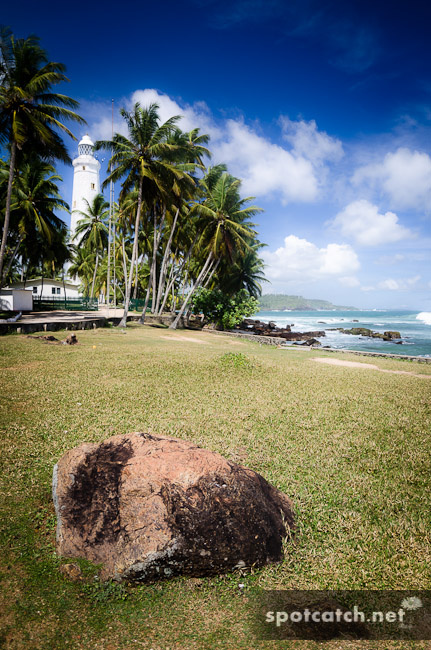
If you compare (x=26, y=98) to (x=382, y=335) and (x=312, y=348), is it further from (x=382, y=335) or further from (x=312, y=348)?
(x=382, y=335)

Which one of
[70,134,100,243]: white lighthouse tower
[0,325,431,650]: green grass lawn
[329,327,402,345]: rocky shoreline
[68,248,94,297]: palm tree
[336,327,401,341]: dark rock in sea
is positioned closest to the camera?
[0,325,431,650]: green grass lawn

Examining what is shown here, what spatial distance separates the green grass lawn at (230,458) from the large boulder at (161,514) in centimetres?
12

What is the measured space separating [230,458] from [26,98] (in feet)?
60.6

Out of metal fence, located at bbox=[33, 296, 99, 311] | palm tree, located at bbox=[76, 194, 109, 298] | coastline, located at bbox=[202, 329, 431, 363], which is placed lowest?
coastline, located at bbox=[202, 329, 431, 363]

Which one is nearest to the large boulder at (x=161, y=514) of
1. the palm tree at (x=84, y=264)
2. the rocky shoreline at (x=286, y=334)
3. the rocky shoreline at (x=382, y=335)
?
the rocky shoreline at (x=286, y=334)

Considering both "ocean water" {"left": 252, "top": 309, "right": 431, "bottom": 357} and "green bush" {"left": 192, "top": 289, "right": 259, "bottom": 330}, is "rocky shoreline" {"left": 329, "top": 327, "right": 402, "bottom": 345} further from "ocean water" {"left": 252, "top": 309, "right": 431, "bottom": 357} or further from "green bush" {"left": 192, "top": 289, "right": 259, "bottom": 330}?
"green bush" {"left": 192, "top": 289, "right": 259, "bottom": 330}

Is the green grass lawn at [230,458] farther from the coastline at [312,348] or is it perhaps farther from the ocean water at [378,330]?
the ocean water at [378,330]

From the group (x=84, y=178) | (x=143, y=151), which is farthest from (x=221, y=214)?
(x=84, y=178)

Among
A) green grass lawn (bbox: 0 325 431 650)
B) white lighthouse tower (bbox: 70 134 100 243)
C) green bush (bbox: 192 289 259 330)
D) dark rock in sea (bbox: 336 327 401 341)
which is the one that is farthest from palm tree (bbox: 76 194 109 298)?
white lighthouse tower (bbox: 70 134 100 243)

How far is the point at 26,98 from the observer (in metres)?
15.3

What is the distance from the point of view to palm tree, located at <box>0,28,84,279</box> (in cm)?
1509

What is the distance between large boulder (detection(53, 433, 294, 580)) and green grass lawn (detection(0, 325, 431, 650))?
120 millimetres

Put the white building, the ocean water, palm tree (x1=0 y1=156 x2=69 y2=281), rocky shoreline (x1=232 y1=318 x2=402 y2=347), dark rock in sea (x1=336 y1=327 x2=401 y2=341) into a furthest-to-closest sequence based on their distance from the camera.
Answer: the white building
dark rock in sea (x1=336 y1=327 x2=401 y2=341)
rocky shoreline (x1=232 y1=318 x2=402 y2=347)
the ocean water
palm tree (x1=0 y1=156 x2=69 y2=281)

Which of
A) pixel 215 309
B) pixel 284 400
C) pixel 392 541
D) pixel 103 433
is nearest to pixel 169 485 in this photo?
pixel 392 541
